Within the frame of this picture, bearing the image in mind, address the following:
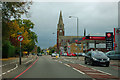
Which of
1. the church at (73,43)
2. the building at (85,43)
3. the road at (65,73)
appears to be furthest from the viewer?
the church at (73,43)

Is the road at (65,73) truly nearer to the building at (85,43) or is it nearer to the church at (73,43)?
the building at (85,43)

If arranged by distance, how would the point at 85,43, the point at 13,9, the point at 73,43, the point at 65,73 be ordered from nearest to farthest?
1. the point at 65,73
2. the point at 13,9
3. the point at 85,43
4. the point at 73,43

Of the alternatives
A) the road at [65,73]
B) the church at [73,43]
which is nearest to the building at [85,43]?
the church at [73,43]

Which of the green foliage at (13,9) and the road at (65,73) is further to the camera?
the green foliage at (13,9)

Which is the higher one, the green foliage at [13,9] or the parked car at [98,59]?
the green foliage at [13,9]

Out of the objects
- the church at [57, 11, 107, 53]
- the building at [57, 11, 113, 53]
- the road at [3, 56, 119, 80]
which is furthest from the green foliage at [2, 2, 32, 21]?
the church at [57, 11, 107, 53]

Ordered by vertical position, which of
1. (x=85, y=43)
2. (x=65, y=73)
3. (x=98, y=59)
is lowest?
(x=65, y=73)

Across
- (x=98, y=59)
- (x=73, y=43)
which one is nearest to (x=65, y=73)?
(x=98, y=59)

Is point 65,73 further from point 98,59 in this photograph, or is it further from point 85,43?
point 85,43

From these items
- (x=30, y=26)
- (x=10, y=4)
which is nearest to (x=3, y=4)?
(x=10, y=4)

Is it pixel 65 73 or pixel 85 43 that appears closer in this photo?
pixel 65 73

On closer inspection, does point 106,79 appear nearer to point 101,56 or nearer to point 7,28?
point 101,56

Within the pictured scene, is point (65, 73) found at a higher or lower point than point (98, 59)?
lower

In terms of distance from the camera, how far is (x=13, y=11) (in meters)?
20.0
